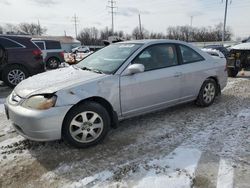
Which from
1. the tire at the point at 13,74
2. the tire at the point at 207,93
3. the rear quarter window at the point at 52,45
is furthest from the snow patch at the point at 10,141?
the rear quarter window at the point at 52,45

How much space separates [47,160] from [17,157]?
45cm

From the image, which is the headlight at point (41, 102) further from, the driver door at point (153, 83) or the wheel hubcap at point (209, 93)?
the wheel hubcap at point (209, 93)

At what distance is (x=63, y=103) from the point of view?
3664mm

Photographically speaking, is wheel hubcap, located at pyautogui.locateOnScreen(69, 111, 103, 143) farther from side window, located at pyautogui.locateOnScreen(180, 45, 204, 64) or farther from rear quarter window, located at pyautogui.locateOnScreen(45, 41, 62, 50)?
rear quarter window, located at pyautogui.locateOnScreen(45, 41, 62, 50)

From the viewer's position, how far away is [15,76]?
8383mm

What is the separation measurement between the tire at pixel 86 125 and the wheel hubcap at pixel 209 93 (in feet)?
8.78

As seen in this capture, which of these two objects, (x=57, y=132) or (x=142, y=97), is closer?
(x=57, y=132)

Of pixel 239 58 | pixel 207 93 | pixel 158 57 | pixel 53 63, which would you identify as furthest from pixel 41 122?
pixel 53 63

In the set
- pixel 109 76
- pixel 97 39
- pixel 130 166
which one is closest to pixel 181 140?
pixel 130 166

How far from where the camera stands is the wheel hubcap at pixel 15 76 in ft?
27.2

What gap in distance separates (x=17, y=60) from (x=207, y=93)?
18.8 feet

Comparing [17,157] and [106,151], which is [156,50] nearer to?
[106,151]

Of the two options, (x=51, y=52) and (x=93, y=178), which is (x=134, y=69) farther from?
(x=51, y=52)

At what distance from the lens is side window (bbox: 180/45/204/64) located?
5398mm
